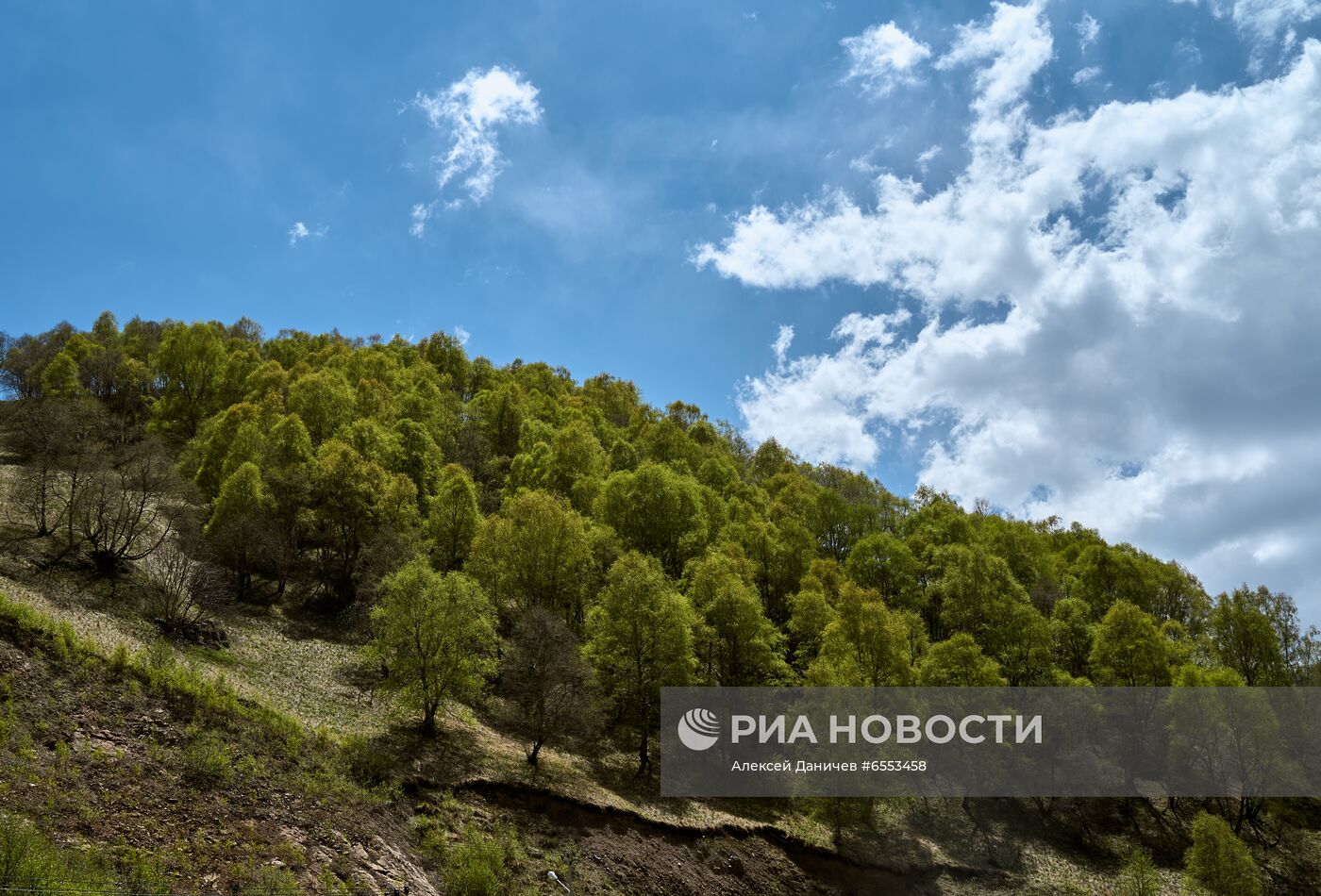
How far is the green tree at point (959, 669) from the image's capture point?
45.1m

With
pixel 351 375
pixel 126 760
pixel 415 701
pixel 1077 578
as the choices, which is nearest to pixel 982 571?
pixel 1077 578

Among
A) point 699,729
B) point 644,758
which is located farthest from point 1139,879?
point 644,758

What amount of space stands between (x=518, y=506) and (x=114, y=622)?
21.9m

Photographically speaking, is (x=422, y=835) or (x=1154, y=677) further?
(x=1154, y=677)

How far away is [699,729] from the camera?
39656mm

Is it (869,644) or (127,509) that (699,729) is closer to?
(869,644)

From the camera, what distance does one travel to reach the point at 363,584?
45.9m

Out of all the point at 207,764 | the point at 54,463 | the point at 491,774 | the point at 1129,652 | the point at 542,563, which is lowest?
the point at 491,774

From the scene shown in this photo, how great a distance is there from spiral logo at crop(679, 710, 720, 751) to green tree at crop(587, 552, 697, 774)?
182 cm

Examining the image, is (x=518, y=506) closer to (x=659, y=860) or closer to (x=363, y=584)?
(x=363, y=584)

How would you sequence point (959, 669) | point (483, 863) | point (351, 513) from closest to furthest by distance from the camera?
1. point (483, 863)
2. point (959, 669)
3. point (351, 513)

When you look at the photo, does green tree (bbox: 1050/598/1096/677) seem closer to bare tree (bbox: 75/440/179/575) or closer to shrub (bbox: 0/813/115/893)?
shrub (bbox: 0/813/115/893)

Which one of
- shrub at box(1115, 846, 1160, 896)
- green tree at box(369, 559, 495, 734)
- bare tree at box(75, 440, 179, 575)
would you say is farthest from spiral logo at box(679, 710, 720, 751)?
bare tree at box(75, 440, 179, 575)

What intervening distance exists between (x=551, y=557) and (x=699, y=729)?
46.4ft
